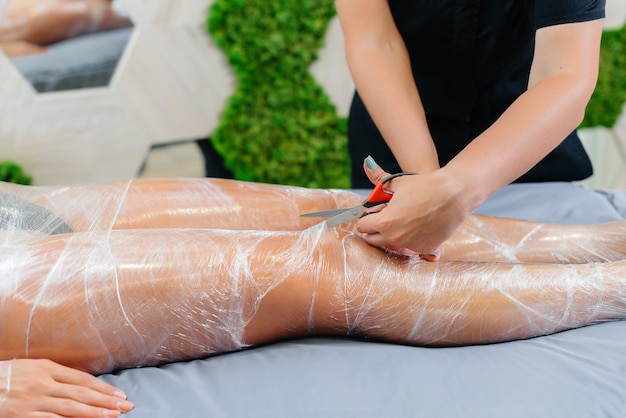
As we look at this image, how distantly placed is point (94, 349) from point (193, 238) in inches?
8.6

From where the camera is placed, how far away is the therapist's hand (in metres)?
0.88

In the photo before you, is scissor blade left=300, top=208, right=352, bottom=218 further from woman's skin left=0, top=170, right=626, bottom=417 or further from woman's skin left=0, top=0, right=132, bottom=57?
woman's skin left=0, top=0, right=132, bottom=57

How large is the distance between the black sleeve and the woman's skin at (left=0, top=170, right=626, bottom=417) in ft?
1.34

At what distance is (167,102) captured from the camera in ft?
7.89

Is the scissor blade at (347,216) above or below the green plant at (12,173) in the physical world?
above

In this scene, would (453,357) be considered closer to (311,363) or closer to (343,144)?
(311,363)

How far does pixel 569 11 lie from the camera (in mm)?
969

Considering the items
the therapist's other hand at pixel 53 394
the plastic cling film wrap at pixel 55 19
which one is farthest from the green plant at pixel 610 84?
the therapist's other hand at pixel 53 394

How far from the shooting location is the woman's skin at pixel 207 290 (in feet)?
2.83

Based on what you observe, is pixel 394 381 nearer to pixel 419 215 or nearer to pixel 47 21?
pixel 419 215

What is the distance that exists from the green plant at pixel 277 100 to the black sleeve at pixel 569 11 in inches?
61.1

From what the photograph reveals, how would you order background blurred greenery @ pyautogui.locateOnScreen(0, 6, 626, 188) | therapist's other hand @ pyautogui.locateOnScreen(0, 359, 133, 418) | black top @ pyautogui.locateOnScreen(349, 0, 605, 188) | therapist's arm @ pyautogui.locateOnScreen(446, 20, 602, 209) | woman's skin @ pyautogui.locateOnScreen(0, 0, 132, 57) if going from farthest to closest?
background blurred greenery @ pyautogui.locateOnScreen(0, 6, 626, 188) < woman's skin @ pyautogui.locateOnScreen(0, 0, 132, 57) < black top @ pyautogui.locateOnScreen(349, 0, 605, 188) < therapist's arm @ pyautogui.locateOnScreen(446, 20, 602, 209) < therapist's other hand @ pyautogui.locateOnScreen(0, 359, 133, 418)

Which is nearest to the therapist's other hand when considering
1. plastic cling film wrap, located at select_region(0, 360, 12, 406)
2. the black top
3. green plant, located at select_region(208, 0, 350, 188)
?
plastic cling film wrap, located at select_region(0, 360, 12, 406)

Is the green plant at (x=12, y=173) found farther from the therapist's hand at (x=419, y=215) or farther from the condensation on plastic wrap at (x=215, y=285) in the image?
the therapist's hand at (x=419, y=215)
